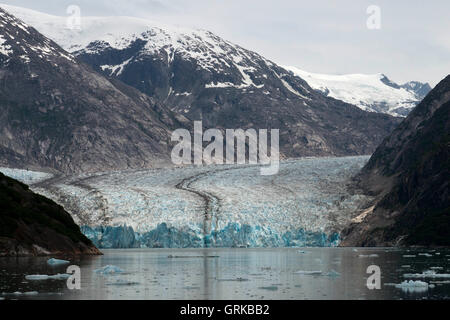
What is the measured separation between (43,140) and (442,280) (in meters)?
159

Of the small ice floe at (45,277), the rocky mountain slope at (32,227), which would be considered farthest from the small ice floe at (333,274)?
the rocky mountain slope at (32,227)

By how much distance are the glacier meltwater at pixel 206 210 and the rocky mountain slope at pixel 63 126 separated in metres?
87.3

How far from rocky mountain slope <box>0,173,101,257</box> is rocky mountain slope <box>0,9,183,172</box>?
375 ft

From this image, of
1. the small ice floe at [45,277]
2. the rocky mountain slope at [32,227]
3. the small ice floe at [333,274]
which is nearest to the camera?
the small ice floe at [45,277]

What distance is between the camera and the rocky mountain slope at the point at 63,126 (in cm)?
17612

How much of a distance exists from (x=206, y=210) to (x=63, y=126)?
4611 inches

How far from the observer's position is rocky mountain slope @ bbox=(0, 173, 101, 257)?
48562mm

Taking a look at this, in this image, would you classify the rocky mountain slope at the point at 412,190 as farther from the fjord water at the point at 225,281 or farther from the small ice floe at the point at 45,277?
the small ice floe at the point at 45,277

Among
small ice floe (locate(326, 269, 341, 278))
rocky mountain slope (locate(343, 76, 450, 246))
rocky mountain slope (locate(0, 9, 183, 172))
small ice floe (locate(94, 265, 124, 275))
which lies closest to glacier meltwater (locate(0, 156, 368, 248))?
rocky mountain slope (locate(343, 76, 450, 246))

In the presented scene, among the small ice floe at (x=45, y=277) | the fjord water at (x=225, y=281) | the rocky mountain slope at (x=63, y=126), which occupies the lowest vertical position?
the fjord water at (x=225, y=281)

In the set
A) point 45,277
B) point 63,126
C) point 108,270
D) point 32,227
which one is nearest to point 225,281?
point 108,270

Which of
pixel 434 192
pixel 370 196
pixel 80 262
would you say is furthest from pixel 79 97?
pixel 80 262
